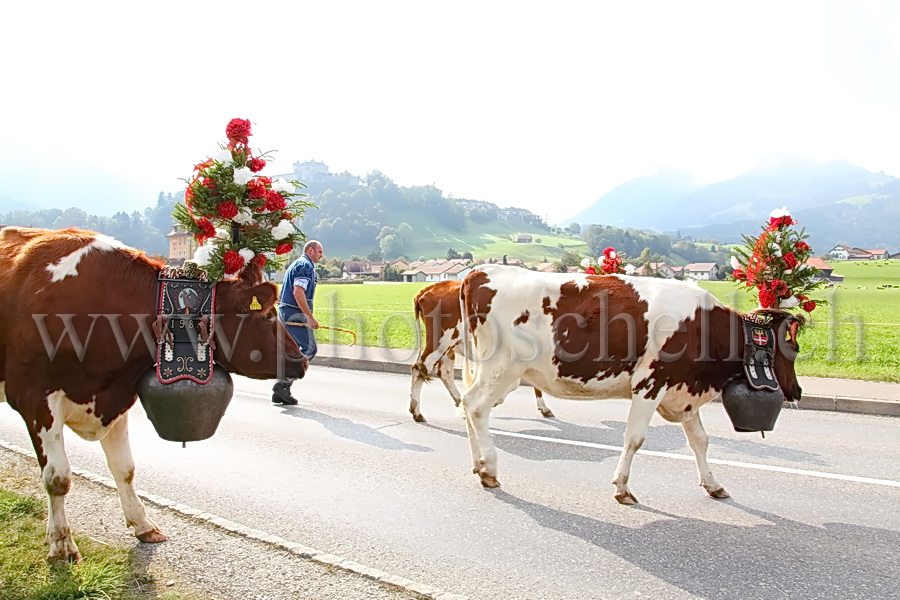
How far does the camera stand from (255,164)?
212 inches

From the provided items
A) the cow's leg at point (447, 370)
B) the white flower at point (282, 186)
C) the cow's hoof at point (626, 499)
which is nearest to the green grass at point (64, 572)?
the white flower at point (282, 186)

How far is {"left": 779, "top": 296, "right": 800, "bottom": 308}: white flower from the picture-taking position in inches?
257

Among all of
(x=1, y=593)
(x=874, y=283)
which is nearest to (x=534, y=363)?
(x=1, y=593)

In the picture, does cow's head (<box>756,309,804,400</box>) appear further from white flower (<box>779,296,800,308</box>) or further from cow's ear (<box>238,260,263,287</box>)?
cow's ear (<box>238,260,263,287</box>)

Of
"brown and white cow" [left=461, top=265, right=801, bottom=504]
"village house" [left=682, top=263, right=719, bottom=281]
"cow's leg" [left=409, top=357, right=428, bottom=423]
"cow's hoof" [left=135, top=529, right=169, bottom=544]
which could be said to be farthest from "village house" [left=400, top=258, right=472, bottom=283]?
"cow's hoof" [left=135, top=529, right=169, bottom=544]

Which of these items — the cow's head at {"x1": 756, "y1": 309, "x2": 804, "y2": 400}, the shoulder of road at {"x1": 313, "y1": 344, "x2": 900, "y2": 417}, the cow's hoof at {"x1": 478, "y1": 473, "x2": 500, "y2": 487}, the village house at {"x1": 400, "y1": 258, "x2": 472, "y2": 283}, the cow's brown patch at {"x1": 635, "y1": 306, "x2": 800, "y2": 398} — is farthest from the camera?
the village house at {"x1": 400, "y1": 258, "x2": 472, "y2": 283}

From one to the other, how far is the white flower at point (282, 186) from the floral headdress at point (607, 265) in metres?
5.62

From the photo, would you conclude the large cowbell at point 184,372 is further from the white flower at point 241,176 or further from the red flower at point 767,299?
the red flower at point 767,299

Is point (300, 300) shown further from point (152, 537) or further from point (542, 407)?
point (152, 537)

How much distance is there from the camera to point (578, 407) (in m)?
10.5

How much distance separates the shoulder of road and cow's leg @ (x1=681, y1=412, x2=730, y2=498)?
4.91 m

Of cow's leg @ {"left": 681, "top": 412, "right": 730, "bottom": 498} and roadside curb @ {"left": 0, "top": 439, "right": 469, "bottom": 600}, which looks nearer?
roadside curb @ {"left": 0, "top": 439, "right": 469, "bottom": 600}

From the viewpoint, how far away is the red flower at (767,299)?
6520 millimetres

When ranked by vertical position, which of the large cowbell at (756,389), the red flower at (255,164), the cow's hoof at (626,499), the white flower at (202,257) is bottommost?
the cow's hoof at (626,499)
